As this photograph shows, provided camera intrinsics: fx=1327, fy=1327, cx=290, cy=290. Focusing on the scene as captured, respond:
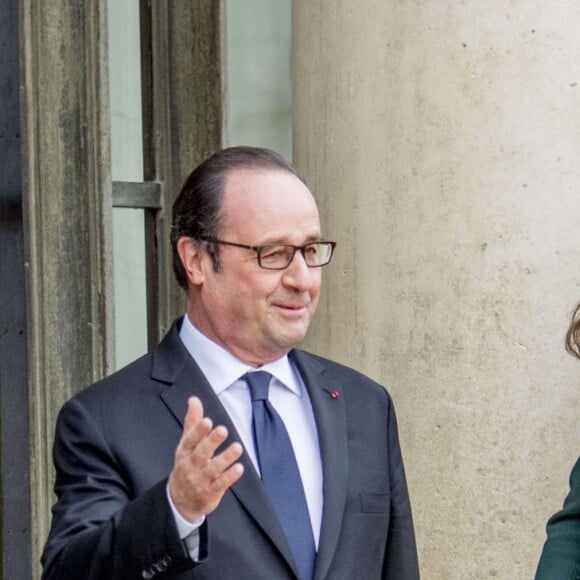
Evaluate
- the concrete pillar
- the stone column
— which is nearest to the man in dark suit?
the concrete pillar

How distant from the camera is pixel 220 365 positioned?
292 cm

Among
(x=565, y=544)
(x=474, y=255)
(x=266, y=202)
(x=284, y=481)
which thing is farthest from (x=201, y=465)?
(x=474, y=255)

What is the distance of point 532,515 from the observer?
376 centimetres

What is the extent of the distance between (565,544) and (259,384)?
2.77 feet

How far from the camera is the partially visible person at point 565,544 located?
3086mm

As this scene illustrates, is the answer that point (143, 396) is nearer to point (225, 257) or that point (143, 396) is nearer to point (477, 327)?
point (225, 257)

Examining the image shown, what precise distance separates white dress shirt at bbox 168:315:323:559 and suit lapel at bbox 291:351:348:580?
28 mm

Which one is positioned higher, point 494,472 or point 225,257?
point 225,257

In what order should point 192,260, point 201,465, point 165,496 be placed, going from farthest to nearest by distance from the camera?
point 192,260 → point 165,496 → point 201,465

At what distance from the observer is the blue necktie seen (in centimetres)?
276

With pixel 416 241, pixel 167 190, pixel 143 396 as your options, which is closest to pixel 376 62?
pixel 416 241

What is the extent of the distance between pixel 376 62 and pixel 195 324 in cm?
131

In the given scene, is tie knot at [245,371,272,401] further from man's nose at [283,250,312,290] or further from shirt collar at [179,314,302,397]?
man's nose at [283,250,312,290]

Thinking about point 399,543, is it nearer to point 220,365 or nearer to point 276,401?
point 276,401
